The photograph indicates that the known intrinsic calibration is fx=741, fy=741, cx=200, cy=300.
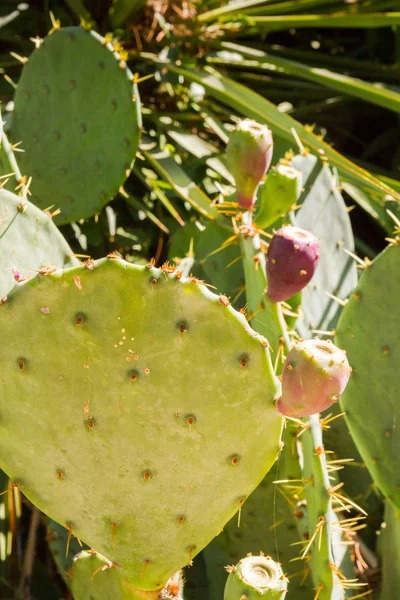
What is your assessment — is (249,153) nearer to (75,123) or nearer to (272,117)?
(75,123)

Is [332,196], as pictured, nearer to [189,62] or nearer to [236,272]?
[236,272]

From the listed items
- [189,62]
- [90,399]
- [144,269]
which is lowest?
[90,399]

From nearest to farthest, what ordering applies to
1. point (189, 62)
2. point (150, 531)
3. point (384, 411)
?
point (150, 531)
point (384, 411)
point (189, 62)

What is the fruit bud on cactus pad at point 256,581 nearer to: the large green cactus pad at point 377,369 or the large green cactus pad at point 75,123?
the large green cactus pad at point 377,369

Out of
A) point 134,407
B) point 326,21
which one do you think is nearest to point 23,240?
point 134,407

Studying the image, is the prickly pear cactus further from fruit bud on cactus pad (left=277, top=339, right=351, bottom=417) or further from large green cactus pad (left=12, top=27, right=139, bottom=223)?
large green cactus pad (left=12, top=27, right=139, bottom=223)

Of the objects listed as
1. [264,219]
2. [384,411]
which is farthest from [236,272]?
[384,411]

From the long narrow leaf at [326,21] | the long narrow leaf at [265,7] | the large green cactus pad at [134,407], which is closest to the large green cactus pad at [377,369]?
the large green cactus pad at [134,407]
